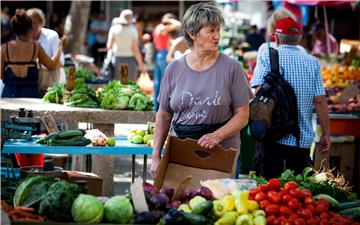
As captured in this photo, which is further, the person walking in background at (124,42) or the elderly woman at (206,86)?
the person walking in background at (124,42)

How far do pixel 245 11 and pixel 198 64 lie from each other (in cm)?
3492

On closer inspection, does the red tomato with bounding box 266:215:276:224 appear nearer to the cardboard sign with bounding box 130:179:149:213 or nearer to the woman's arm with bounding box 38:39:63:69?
the cardboard sign with bounding box 130:179:149:213

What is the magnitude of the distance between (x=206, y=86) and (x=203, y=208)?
4.28ft

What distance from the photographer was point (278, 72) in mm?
8039

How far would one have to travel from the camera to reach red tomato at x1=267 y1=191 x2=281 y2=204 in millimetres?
5578

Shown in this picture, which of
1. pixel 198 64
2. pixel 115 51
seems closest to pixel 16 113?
pixel 198 64

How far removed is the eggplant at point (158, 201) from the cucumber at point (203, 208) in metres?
0.18

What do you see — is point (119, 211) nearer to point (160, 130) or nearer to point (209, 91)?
point (209, 91)

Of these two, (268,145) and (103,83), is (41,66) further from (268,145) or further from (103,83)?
(268,145)

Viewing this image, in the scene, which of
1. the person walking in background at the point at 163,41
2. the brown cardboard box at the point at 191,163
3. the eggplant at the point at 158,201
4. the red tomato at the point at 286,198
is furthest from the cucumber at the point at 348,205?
the person walking in background at the point at 163,41

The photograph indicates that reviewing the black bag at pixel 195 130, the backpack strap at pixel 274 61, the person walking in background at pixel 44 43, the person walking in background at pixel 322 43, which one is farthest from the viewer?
the person walking in background at pixel 322 43

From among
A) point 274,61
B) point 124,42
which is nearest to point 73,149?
point 274,61

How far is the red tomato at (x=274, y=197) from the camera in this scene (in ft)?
18.3

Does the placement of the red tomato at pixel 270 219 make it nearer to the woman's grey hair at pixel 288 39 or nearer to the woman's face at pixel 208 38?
the woman's face at pixel 208 38
